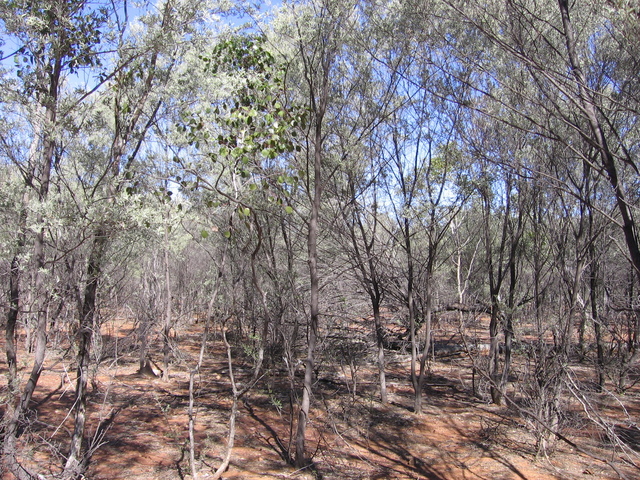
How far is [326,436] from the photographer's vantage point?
766 cm

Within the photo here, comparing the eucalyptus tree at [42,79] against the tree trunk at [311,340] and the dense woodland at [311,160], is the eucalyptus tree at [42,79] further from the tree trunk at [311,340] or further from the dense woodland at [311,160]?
the tree trunk at [311,340]

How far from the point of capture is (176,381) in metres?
11.1

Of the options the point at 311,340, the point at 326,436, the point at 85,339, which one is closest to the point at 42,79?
the point at 85,339

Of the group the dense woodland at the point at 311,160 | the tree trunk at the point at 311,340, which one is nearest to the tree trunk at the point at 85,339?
the dense woodland at the point at 311,160

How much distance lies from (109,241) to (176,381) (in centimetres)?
669

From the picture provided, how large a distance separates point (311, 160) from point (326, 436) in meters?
4.63

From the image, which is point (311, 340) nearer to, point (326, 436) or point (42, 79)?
point (326, 436)

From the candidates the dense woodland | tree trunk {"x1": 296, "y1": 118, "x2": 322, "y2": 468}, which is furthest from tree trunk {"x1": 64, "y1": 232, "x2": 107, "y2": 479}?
tree trunk {"x1": 296, "y1": 118, "x2": 322, "y2": 468}

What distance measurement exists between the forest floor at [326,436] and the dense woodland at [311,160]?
13.3 inches

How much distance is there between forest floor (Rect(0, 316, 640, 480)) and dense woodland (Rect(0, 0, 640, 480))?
34 cm

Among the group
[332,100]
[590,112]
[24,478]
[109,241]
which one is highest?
[332,100]

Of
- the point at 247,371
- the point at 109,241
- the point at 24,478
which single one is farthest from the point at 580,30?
the point at 247,371

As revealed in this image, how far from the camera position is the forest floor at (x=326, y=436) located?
6.18 m

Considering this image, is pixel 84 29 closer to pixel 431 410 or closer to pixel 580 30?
pixel 580 30
